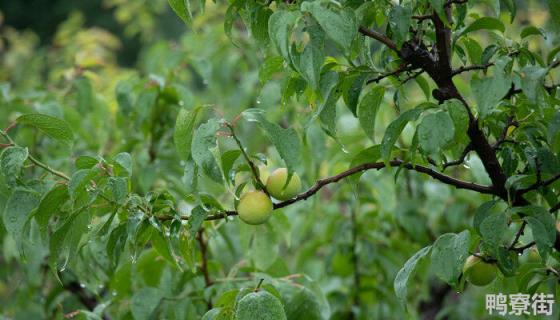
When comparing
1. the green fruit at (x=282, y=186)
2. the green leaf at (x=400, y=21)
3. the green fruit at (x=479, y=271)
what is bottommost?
the green fruit at (x=479, y=271)

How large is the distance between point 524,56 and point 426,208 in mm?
1092

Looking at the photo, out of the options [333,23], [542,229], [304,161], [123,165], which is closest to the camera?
[333,23]

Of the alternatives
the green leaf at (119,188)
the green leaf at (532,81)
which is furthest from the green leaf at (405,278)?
the green leaf at (119,188)

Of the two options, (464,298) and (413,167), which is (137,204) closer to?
(413,167)

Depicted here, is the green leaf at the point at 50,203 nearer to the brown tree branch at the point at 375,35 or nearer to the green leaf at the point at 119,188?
the green leaf at the point at 119,188

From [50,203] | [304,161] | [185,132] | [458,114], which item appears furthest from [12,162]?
[304,161]

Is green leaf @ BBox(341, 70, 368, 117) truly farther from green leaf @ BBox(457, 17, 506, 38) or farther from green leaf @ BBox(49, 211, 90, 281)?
green leaf @ BBox(49, 211, 90, 281)

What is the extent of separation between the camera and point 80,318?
1.19 metres

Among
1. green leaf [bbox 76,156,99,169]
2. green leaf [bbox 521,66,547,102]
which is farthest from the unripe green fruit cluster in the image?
green leaf [bbox 521,66,547,102]

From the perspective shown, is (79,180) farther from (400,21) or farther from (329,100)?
(400,21)

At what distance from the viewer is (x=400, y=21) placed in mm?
896

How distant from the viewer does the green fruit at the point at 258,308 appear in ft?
3.23

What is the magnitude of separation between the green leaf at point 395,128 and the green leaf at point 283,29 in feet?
0.56

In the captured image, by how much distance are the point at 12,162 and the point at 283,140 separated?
0.34 metres
